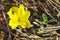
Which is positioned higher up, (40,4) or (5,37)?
(40,4)

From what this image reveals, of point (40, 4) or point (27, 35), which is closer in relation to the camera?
point (27, 35)

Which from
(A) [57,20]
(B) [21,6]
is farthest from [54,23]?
(B) [21,6]

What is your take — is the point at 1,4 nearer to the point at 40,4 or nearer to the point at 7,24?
the point at 7,24

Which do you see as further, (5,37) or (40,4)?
(40,4)

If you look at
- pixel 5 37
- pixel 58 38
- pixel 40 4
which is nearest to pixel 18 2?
pixel 40 4

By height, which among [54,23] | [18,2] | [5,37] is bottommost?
[5,37]

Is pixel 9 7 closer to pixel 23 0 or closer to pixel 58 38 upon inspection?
pixel 23 0
